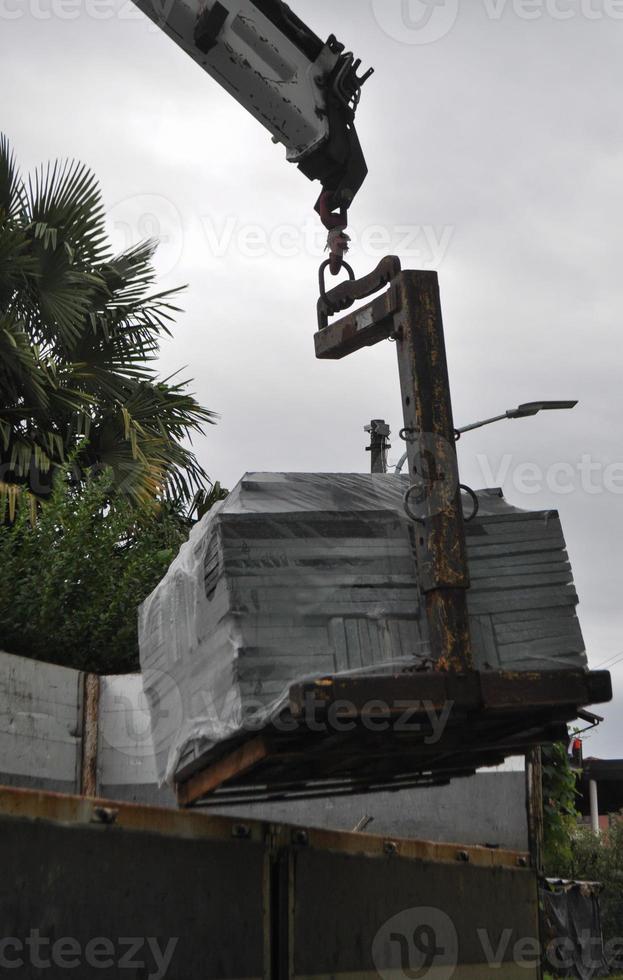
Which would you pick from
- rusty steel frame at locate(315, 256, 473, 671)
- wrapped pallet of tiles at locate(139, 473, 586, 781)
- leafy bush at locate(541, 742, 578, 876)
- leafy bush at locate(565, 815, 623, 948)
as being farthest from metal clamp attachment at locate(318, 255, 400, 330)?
leafy bush at locate(565, 815, 623, 948)

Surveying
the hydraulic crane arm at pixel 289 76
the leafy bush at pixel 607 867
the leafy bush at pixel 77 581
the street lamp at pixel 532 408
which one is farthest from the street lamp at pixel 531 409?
the leafy bush at pixel 607 867

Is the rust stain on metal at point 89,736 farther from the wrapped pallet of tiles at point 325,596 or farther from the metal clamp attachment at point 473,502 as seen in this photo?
the metal clamp attachment at point 473,502

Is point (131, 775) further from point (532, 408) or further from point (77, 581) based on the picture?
point (532, 408)

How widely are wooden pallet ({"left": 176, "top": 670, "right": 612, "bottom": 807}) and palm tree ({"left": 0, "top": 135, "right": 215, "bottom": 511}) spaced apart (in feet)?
20.0

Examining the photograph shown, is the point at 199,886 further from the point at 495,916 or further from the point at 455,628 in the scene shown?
the point at 495,916

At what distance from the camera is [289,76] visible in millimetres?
5445

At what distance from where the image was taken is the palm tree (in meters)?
10.8

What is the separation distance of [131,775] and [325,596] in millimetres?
2978

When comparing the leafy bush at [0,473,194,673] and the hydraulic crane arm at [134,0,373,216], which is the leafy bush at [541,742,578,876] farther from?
the hydraulic crane arm at [134,0,373,216]

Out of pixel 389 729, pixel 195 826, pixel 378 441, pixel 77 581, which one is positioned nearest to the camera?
pixel 195 826

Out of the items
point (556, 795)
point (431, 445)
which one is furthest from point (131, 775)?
point (556, 795)

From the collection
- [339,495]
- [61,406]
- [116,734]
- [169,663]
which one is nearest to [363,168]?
[339,495]

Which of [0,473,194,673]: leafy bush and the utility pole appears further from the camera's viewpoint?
the utility pole

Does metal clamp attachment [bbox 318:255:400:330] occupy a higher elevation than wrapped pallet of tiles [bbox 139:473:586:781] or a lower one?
higher
